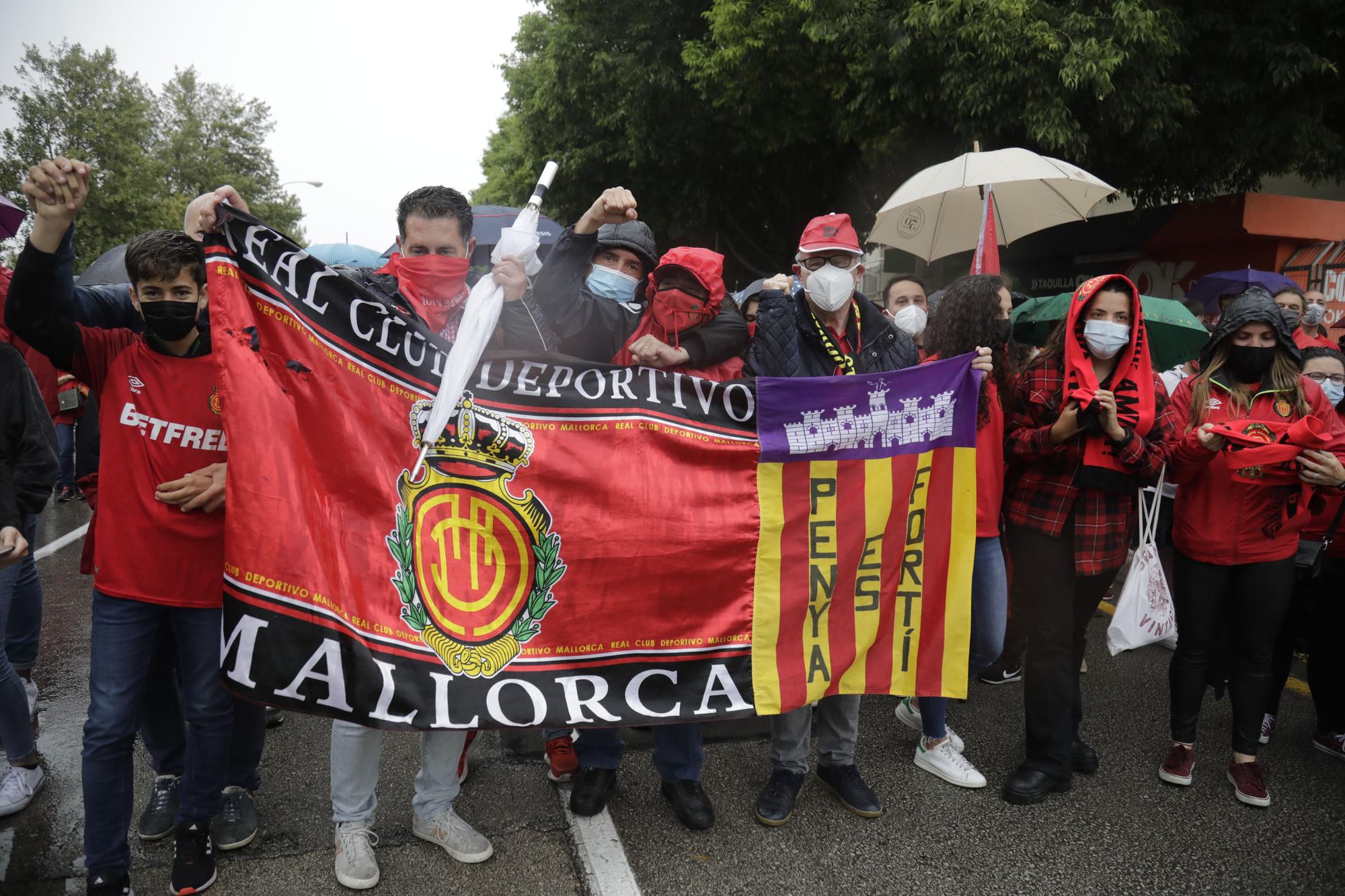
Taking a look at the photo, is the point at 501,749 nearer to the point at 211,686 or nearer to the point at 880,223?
the point at 211,686

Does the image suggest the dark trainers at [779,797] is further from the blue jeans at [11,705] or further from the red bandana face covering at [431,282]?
the blue jeans at [11,705]

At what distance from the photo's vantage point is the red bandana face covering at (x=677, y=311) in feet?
10.8

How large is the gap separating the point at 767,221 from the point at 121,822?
15.2m

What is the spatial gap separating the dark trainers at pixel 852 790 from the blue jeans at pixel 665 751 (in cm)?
53

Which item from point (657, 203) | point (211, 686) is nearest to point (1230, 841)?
point (211, 686)

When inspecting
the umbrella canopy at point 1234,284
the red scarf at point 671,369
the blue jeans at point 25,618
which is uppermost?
the umbrella canopy at point 1234,284

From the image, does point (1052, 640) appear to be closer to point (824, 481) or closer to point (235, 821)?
point (824, 481)

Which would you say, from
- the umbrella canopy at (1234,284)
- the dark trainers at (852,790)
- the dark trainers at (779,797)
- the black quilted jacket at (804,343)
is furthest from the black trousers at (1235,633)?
the umbrella canopy at (1234,284)

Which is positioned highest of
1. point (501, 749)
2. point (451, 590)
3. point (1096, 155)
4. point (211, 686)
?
point (1096, 155)

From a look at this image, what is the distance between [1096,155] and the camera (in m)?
9.73

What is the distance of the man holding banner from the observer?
3.16 metres

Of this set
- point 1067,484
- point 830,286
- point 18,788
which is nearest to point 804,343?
point 830,286

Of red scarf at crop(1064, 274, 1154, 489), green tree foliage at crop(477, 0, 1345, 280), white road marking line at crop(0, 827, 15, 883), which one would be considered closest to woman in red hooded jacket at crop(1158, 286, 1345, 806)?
red scarf at crop(1064, 274, 1154, 489)

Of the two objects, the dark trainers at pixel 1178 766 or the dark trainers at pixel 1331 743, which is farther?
the dark trainers at pixel 1331 743
